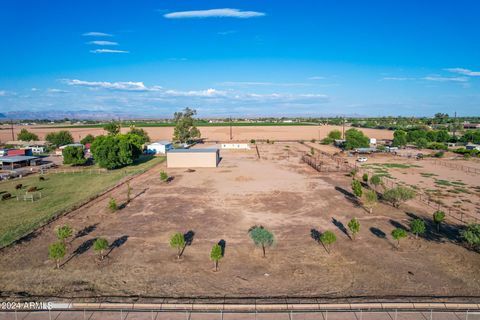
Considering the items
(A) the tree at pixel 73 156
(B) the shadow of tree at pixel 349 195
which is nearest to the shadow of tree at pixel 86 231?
(B) the shadow of tree at pixel 349 195

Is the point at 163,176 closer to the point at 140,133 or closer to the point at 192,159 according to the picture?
the point at 192,159

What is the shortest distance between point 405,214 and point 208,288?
19871mm

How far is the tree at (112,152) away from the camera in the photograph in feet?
155

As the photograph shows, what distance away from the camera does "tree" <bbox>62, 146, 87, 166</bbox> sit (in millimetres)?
50406

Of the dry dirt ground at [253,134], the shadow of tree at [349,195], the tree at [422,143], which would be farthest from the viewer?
the dry dirt ground at [253,134]

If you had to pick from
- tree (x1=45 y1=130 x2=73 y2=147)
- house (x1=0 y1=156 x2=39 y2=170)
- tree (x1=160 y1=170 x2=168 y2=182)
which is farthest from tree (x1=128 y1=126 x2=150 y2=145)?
tree (x1=160 y1=170 x2=168 y2=182)

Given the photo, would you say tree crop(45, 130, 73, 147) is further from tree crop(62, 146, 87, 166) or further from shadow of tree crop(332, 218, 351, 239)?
shadow of tree crop(332, 218, 351, 239)

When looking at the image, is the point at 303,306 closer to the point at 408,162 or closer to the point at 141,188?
the point at 141,188

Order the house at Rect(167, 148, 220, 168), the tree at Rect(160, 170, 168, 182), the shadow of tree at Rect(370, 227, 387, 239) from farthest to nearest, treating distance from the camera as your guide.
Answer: the house at Rect(167, 148, 220, 168), the tree at Rect(160, 170, 168, 182), the shadow of tree at Rect(370, 227, 387, 239)

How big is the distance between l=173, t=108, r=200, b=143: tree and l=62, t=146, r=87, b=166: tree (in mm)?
35024

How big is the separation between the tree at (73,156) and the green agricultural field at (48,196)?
5725mm

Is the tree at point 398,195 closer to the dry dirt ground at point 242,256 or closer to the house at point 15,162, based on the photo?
Result: the dry dirt ground at point 242,256

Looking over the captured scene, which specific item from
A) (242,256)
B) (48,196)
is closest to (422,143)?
(242,256)

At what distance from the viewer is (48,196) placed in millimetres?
32688
